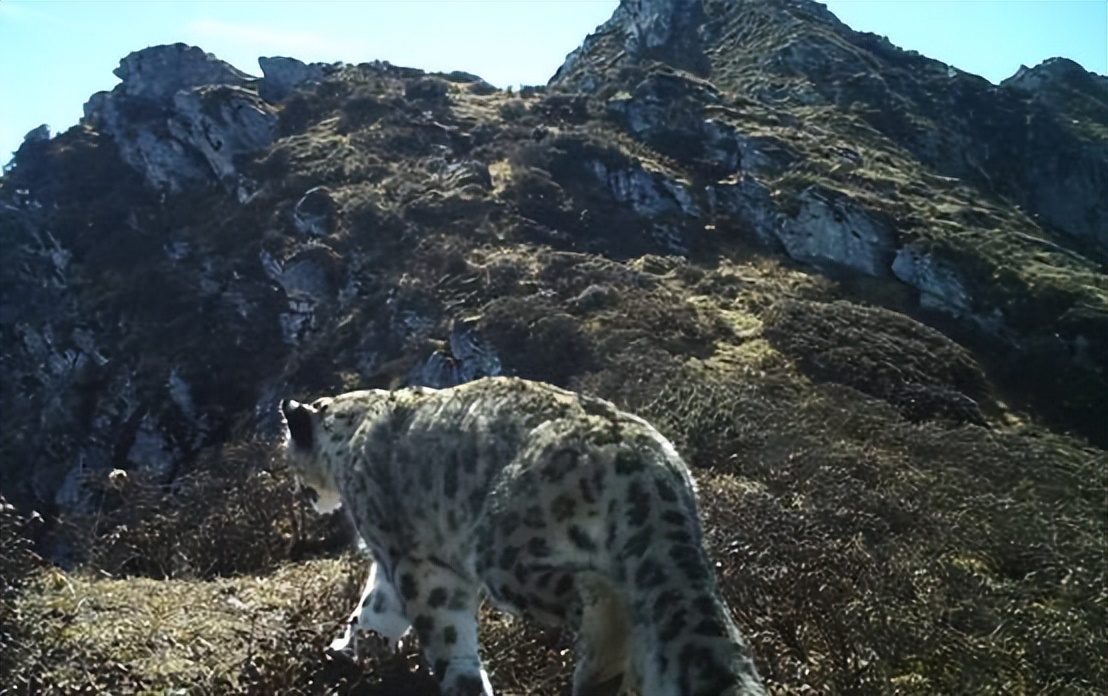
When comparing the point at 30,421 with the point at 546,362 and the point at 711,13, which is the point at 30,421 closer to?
the point at 546,362

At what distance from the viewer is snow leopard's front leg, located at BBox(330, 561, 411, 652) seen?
21.1 ft

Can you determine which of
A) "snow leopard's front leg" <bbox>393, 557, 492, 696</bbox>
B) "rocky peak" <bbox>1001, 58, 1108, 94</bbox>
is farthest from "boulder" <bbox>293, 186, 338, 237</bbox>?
"rocky peak" <bbox>1001, 58, 1108, 94</bbox>

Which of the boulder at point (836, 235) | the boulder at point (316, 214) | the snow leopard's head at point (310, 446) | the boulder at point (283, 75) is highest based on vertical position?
the boulder at point (283, 75)

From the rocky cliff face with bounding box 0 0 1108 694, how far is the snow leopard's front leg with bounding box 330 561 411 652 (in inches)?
101

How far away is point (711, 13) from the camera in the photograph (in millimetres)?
92000

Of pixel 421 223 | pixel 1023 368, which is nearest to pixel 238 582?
pixel 1023 368

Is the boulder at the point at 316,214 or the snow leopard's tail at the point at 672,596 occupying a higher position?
the boulder at the point at 316,214

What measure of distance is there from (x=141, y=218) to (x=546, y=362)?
142 ft

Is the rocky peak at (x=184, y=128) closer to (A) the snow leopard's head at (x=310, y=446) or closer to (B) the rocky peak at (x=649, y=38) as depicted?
(B) the rocky peak at (x=649, y=38)

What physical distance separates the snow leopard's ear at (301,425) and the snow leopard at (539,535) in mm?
640

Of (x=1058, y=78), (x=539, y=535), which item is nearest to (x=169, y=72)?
(x=1058, y=78)

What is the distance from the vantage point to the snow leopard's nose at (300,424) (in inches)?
285

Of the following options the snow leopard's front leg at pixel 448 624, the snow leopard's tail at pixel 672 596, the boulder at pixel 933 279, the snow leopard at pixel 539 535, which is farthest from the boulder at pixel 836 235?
the snow leopard's tail at pixel 672 596

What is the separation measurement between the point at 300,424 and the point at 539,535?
3.22 m
